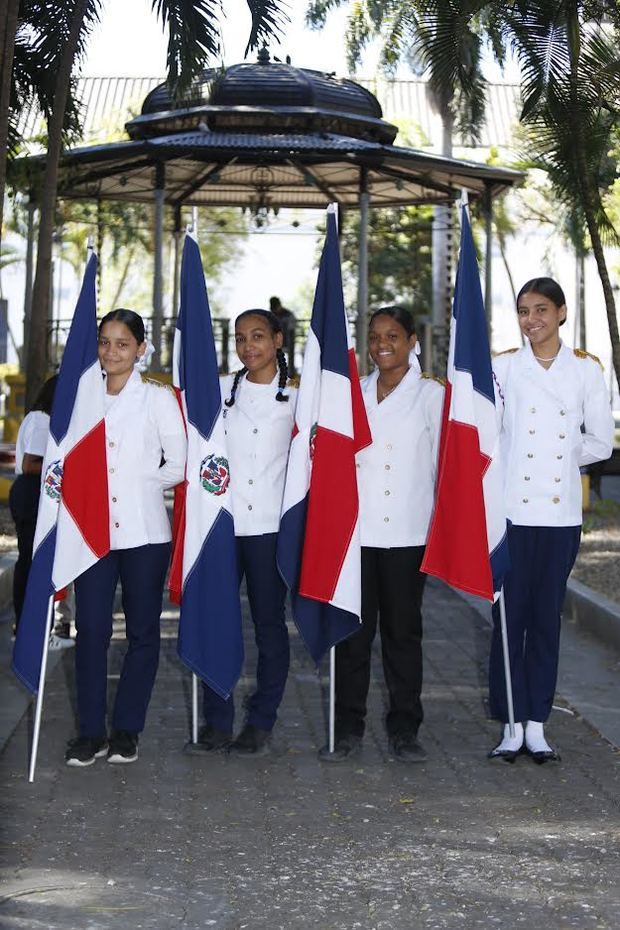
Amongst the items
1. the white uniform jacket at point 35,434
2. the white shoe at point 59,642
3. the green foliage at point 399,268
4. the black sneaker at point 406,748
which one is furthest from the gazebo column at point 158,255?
the green foliage at point 399,268

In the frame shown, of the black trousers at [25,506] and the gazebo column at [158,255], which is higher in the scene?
the gazebo column at [158,255]

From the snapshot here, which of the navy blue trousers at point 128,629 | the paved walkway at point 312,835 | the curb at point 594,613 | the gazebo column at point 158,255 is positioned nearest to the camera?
the paved walkway at point 312,835

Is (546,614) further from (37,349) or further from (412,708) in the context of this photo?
(37,349)

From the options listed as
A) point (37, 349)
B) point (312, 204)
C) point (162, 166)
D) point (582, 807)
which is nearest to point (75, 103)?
point (37, 349)

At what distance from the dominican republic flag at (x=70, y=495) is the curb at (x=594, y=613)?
4271mm

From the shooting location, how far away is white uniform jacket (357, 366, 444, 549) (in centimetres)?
681

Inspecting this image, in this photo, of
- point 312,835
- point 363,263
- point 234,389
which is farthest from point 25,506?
point 363,263

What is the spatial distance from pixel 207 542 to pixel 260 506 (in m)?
0.30

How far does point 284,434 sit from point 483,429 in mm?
882

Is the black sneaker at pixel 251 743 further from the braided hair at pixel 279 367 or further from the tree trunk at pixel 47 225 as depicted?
the tree trunk at pixel 47 225

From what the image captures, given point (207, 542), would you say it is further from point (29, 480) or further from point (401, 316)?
point (29, 480)

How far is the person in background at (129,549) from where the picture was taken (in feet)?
21.9

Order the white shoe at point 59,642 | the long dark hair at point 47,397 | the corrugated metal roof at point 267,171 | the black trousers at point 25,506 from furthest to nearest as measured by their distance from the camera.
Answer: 1. the corrugated metal roof at point 267,171
2. the white shoe at point 59,642
3. the black trousers at point 25,506
4. the long dark hair at point 47,397

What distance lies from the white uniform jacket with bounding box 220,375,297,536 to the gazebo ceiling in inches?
559
